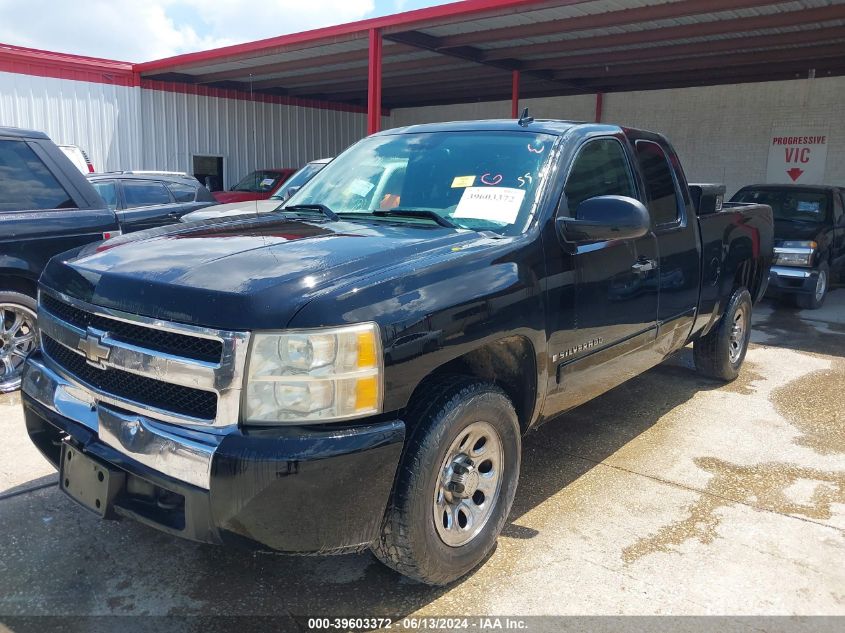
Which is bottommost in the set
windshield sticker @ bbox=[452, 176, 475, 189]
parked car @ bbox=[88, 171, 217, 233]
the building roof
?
parked car @ bbox=[88, 171, 217, 233]

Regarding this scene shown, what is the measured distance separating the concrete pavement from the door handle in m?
1.16

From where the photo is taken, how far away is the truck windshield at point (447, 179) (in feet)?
10.8

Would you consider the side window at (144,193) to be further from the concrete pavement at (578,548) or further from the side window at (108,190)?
the concrete pavement at (578,548)

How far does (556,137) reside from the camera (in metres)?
3.55

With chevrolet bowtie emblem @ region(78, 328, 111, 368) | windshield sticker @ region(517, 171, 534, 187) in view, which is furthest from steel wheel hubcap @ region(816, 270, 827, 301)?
chevrolet bowtie emblem @ region(78, 328, 111, 368)

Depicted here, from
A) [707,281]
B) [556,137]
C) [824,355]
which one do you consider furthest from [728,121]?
[556,137]

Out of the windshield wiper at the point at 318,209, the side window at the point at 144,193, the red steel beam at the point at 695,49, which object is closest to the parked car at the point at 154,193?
the side window at the point at 144,193

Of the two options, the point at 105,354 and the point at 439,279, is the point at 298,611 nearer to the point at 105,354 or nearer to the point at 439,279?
the point at 105,354

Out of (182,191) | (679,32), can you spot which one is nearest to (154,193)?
(182,191)

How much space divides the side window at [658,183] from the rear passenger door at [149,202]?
16.7ft

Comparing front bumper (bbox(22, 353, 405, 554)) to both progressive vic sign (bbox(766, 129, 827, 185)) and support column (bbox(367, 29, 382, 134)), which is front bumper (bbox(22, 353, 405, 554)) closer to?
support column (bbox(367, 29, 382, 134))

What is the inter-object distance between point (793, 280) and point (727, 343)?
4.67 metres

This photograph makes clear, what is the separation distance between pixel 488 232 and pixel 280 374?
4.22 feet

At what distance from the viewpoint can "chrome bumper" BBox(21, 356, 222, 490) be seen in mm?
2236
